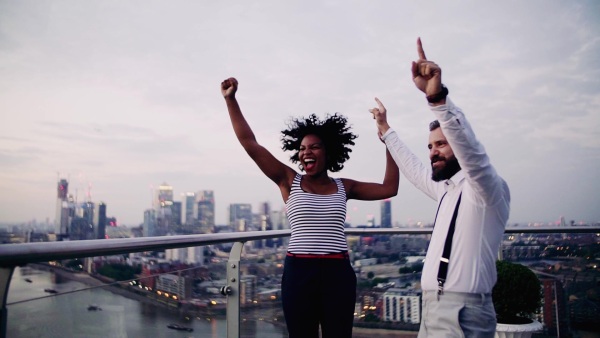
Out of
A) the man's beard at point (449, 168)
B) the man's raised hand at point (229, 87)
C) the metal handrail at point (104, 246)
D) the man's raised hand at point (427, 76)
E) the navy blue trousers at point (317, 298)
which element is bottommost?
the navy blue trousers at point (317, 298)

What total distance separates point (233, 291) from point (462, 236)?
1.41m

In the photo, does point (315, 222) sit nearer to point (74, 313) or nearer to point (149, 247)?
point (149, 247)

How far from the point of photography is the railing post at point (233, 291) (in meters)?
2.35

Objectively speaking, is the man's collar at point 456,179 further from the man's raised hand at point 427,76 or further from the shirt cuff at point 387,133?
the shirt cuff at point 387,133

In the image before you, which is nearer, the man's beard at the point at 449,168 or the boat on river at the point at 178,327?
the man's beard at the point at 449,168

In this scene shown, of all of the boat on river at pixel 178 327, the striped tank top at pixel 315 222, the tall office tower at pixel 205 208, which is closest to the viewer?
the boat on river at pixel 178 327

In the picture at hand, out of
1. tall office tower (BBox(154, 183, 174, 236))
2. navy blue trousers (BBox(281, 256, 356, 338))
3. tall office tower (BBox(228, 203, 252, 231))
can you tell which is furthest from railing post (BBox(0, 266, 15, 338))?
tall office tower (BBox(154, 183, 174, 236))

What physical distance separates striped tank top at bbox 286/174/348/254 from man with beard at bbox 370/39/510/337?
593 millimetres

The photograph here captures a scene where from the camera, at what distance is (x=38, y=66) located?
24.0 metres

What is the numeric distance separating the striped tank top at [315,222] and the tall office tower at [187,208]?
19437mm

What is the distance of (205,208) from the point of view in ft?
72.6

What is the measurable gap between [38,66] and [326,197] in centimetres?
2719

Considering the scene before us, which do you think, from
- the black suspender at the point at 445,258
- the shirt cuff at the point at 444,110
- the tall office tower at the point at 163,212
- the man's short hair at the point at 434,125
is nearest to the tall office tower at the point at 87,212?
the tall office tower at the point at 163,212

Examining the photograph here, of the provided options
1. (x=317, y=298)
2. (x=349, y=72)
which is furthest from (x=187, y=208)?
(x=317, y=298)
